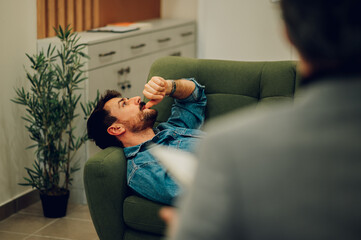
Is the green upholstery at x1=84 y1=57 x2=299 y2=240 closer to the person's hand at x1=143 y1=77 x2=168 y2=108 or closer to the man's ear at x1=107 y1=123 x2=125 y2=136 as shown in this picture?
the man's ear at x1=107 y1=123 x2=125 y2=136

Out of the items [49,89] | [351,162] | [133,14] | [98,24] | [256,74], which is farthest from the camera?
[133,14]

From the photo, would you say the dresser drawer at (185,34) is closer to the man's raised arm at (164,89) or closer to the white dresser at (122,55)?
the white dresser at (122,55)

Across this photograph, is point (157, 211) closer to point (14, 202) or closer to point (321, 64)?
point (14, 202)

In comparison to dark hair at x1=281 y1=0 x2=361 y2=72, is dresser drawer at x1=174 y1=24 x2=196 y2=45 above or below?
below

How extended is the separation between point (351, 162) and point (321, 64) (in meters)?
0.12

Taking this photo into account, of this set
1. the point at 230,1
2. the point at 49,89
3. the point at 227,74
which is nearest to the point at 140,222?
the point at 227,74

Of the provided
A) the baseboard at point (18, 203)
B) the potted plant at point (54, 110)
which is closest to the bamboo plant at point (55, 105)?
the potted plant at point (54, 110)

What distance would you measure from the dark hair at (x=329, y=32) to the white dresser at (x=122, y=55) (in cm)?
272

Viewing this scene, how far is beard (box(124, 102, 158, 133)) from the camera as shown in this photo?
2416 millimetres

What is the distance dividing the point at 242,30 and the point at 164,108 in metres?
1.98

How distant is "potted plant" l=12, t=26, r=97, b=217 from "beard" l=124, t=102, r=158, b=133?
75 centimetres

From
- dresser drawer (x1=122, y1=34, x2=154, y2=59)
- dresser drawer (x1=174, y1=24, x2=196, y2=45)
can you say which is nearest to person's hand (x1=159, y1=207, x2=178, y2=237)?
dresser drawer (x1=122, y1=34, x2=154, y2=59)

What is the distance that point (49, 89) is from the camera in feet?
10.2

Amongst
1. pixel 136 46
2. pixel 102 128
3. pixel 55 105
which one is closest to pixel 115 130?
pixel 102 128
